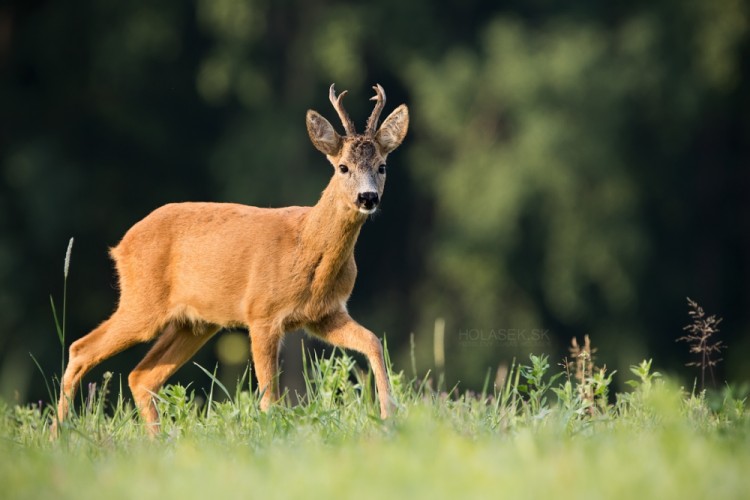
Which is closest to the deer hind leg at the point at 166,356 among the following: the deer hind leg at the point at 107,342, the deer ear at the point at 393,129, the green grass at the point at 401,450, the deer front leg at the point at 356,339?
the deer hind leg at the point at 107,342

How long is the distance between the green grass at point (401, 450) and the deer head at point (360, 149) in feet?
3.37

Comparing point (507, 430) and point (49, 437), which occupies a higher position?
point (507, 430)

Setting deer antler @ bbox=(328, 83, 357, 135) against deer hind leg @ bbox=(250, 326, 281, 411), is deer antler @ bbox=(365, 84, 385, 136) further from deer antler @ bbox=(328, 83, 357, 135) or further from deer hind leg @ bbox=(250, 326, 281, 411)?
deer hind leg @ bbox=(250, 326, 281, 411)

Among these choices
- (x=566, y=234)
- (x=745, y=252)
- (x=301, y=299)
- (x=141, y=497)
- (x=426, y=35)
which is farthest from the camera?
(x=745, y=252)

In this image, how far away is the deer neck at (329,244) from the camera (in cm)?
725

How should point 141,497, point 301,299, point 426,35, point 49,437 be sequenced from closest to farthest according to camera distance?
point 141,497 < point 49,437 < point 301,299 < point 426,35

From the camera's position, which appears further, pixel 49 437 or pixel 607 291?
pixel 607 291

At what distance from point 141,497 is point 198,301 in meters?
3.42

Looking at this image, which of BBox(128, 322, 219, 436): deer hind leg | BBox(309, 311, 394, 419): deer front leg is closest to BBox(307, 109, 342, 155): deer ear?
BBox(309, 311, 394, 419): deer front leg

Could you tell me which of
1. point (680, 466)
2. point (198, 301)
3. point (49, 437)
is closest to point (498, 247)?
point (198, 301)

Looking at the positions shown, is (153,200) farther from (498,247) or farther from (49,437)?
(49,437)

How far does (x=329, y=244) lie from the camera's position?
7.26m

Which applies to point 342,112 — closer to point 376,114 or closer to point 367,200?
point 376,114

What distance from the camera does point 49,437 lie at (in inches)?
240
